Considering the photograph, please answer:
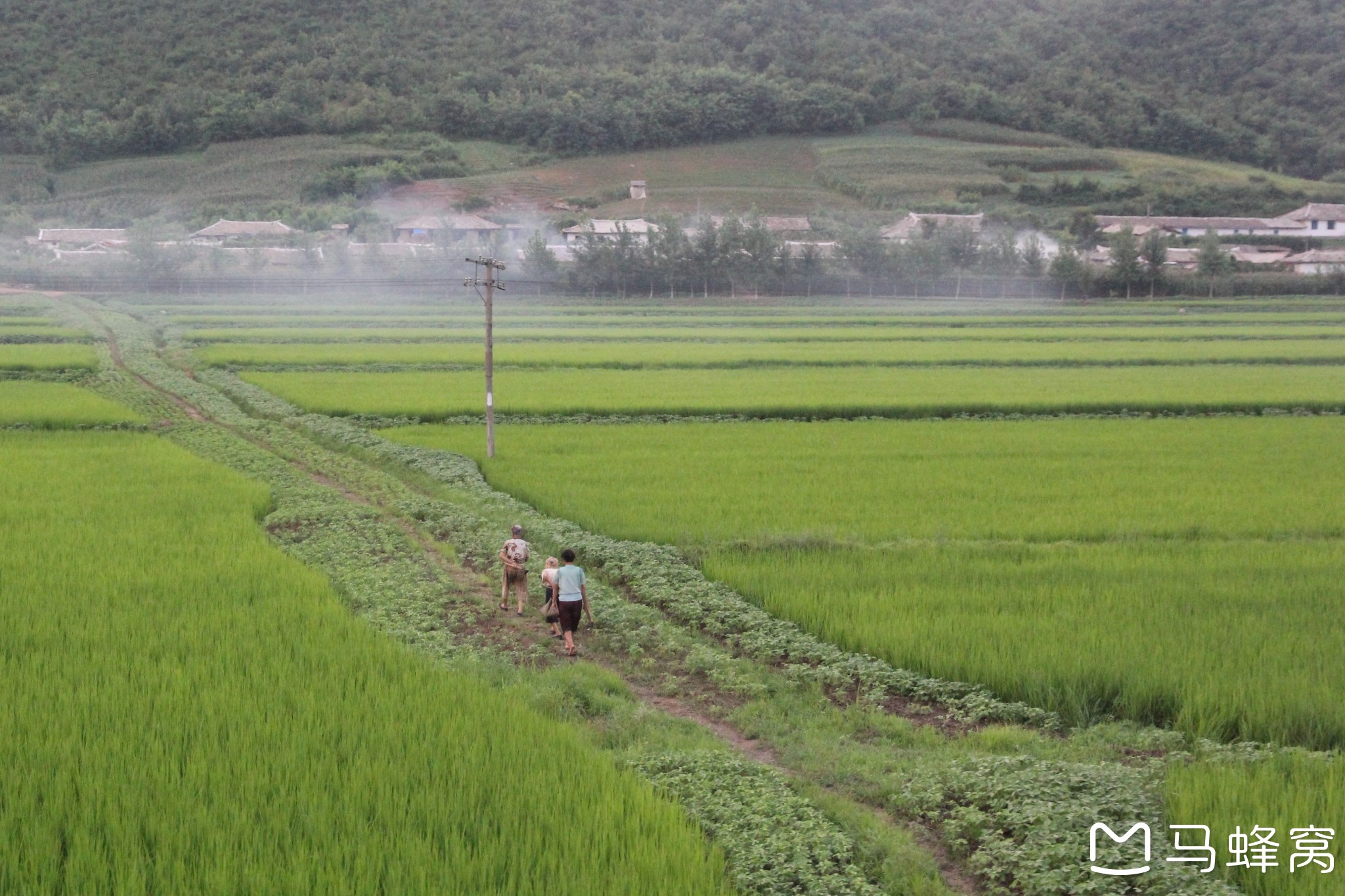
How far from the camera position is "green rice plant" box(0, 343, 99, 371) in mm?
28828

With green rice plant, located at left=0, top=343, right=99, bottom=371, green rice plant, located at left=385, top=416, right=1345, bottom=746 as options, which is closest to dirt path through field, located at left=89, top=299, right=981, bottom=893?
green rice plant, located at left=385, top=416, right=1345, bottom=746

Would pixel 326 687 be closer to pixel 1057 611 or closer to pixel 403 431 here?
pixel 1057 611

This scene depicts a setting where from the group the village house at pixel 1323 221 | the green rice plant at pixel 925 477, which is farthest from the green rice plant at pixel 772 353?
the village house at pixel 1323 221

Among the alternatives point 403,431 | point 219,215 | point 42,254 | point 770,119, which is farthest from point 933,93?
point 403,431

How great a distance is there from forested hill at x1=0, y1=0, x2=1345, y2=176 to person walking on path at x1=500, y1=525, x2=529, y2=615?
101 m

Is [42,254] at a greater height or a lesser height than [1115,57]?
lesser

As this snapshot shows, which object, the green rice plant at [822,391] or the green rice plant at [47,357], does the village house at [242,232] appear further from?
the green rice plant at [822,391]

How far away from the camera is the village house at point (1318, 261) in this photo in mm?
67812

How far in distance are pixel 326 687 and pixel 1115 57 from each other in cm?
13924

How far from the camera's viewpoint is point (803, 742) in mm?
7398

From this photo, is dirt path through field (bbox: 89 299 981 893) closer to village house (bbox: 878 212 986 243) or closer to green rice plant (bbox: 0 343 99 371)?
green rice plant (bbox: 0 343 99 371)

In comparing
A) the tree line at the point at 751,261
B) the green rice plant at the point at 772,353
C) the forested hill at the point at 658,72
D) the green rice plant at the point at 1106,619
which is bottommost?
the green rice plant at the point at 772,353

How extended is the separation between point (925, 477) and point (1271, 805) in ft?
33.4
